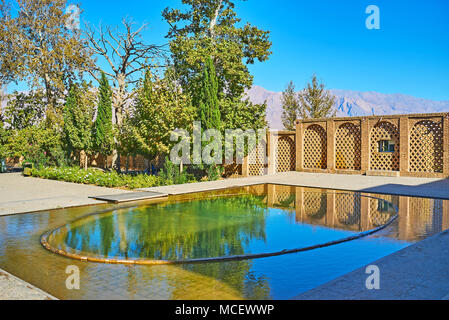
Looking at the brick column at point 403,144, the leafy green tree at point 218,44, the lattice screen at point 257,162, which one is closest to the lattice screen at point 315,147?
the lattice screen at point 257,162

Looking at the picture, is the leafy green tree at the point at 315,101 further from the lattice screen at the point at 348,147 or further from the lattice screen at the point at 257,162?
the lattice screen at the point at 257,162

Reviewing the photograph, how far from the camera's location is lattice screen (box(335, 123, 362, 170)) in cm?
1571

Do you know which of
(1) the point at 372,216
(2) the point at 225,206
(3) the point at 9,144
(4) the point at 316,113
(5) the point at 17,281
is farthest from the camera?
(4) the point at 316,113

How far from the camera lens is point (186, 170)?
48.6 feet

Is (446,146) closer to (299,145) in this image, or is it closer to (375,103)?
(299,145)

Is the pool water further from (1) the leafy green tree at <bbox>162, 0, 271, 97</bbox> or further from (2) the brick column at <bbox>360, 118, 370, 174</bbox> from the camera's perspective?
(1) the leafy green tree at <bbox>162, 0, 271, 97</bbox>

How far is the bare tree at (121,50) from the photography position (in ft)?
65.0

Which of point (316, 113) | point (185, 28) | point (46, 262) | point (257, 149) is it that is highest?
point (185, 28)

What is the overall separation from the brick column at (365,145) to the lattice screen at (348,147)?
23 cm

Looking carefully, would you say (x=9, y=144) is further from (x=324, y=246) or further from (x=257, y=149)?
(x=324, y=246)

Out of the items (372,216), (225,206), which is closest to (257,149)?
(225,206)

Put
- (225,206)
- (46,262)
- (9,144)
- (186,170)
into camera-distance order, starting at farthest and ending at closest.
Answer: (9,144) → (186,170) → (225,206) → (46,262)

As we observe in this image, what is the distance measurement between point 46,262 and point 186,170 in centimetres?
1020

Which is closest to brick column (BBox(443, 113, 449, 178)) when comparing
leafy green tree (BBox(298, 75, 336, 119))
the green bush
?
the green bush
